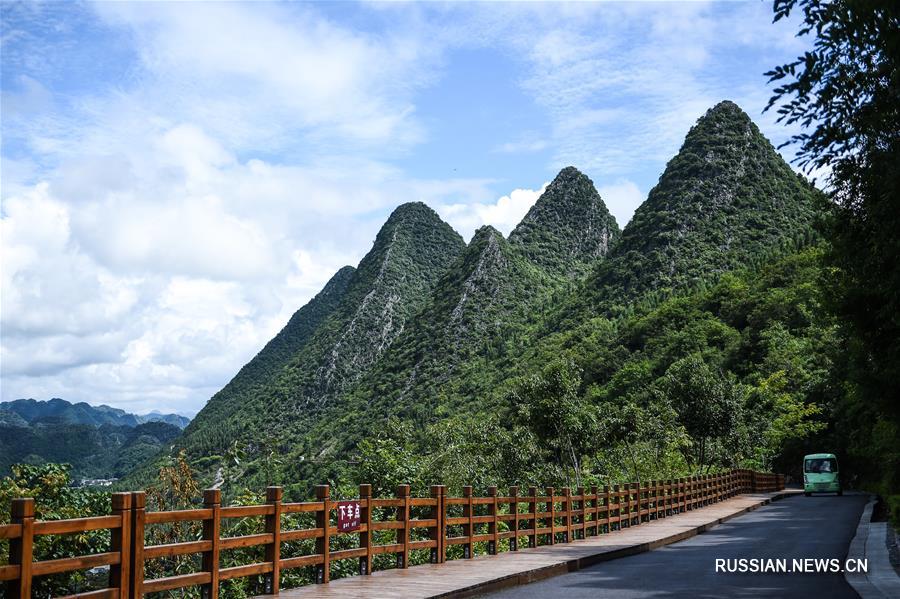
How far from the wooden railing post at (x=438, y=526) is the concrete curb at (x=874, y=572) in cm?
599

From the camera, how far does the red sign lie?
1155cm

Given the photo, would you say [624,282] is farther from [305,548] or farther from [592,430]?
[305,548]

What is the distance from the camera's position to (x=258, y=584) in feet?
36.2

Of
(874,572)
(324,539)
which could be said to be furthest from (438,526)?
(874,572)

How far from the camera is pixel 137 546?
8.08 m

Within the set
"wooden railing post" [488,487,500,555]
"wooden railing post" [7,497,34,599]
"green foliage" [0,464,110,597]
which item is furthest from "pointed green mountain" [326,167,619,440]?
"wooden railing post" [7,497,34,599]

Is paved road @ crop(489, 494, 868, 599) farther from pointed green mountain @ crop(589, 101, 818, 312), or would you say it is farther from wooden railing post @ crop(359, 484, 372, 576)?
pointed green mountain @ crop(589, 101, 818, 312)

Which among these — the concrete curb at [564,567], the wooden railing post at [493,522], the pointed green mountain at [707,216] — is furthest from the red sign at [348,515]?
the pointed green mountain at [707,216]

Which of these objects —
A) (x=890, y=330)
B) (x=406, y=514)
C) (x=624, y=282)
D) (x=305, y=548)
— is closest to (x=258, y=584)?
(x=406, y=514)

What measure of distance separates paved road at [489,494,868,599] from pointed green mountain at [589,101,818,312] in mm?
112888

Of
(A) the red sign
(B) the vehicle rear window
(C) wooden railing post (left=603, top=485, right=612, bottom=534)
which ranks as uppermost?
(A) the red sign

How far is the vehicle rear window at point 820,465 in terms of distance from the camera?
46.1m

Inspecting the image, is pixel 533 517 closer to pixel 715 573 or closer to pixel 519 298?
pixel 715 573

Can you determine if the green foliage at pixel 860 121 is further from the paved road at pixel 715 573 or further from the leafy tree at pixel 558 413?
the leafy tree at pixel 558 413
